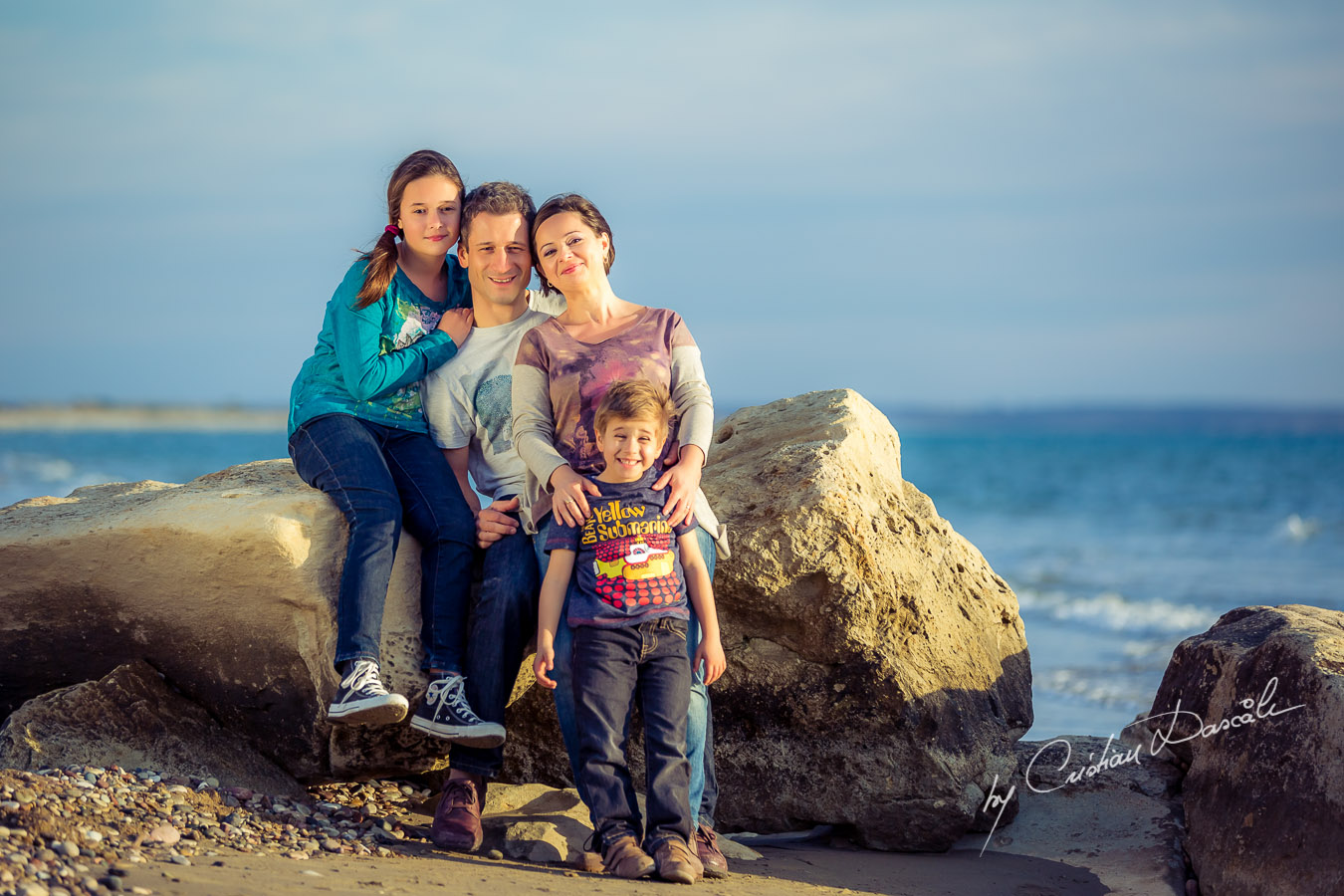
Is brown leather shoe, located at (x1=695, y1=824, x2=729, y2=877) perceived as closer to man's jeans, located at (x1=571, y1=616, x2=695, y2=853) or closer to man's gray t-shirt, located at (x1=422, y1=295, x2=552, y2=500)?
man's jeans, located at (x1=571, y1=616, x2=695, y2=853)

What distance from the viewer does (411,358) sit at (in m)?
3.91

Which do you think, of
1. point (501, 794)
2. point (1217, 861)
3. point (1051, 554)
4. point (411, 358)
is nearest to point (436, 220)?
point (411, 358)


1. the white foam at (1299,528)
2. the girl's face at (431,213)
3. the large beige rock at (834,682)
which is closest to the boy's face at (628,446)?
the large beige rock at (834,682)

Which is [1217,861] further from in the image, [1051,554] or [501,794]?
[1051,554]

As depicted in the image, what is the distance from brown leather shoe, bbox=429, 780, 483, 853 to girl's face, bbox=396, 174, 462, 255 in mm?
1845

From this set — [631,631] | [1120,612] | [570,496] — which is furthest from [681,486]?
[1120,612]

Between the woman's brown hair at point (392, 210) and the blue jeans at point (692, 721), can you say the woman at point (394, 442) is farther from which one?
the blue jeans at point (692, 721)

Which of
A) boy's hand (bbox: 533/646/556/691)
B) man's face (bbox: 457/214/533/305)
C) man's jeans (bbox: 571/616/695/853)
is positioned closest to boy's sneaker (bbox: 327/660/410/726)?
boy's hand (bbox: 533/646/556/691)

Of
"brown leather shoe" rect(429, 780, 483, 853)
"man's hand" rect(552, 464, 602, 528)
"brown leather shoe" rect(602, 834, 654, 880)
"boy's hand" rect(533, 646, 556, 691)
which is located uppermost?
"man's hand" rect(552, 464, 602, 528)

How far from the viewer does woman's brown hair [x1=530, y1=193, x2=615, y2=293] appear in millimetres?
3900

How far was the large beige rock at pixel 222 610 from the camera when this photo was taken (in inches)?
148

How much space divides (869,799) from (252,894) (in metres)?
2.18

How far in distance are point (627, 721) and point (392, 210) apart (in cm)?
202

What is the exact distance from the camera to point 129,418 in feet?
251
